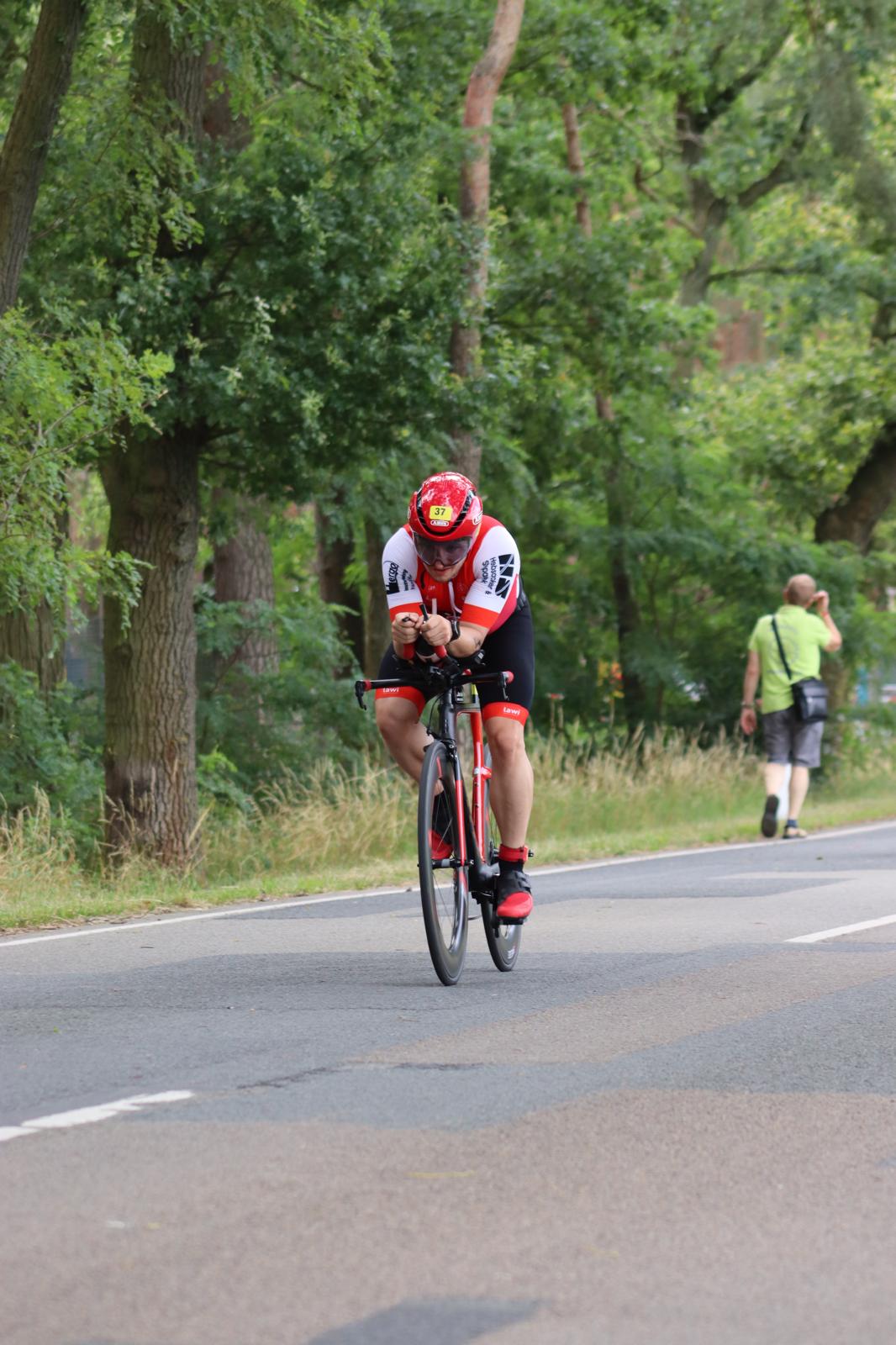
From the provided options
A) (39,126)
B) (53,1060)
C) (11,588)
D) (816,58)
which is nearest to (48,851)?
(11,588)

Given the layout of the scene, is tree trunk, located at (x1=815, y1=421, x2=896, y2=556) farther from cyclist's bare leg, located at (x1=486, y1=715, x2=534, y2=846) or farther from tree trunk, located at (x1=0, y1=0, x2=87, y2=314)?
cyclist's bare leg, located at (x1=486, y1=715, x2=534, y2=846)

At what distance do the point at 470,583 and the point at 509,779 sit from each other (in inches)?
33.5

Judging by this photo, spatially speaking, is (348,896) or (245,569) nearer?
(348,896)

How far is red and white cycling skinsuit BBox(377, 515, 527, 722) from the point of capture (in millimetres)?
7898

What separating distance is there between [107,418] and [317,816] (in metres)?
4.35

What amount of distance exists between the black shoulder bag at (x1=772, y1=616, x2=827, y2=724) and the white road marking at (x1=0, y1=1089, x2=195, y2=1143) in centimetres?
1239

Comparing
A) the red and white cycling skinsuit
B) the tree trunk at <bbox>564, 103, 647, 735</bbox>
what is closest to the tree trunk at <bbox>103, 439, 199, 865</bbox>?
the red and white cycling skinsuit

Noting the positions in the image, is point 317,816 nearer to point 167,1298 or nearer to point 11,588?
point 11,588

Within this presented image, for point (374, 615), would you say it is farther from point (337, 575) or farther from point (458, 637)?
point (458, 637)

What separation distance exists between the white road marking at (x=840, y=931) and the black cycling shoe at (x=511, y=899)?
5.89 feet

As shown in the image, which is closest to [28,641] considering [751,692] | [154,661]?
[154,661]

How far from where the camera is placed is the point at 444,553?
785cm

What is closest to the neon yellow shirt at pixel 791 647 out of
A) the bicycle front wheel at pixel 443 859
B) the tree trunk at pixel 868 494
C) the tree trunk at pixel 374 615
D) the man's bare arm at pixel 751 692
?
the man's bare arm at pixel 751 692

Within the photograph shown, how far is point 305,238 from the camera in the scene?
15328 mm
